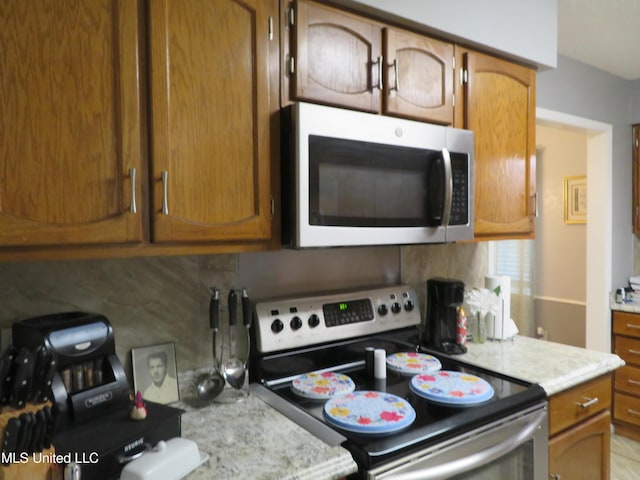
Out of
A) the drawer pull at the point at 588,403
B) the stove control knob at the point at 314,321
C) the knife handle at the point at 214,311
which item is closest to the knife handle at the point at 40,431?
the knife handle at the point at 214,311

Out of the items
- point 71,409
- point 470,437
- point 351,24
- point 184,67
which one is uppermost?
point 351,24

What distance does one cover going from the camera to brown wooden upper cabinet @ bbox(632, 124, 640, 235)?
315 cm

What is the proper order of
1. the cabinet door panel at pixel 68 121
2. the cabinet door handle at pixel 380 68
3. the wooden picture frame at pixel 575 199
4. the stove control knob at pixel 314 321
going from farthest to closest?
the wooden picture frame at pixel 575 199 → the stove control knob at pixel 314 321 → the cabinet door handle at pixel 380 68 → the cabinet door panel at pixel 68 121

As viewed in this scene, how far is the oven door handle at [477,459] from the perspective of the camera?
3.46ft

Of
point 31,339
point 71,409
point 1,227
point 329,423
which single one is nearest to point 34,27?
point 1,227

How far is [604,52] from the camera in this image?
2.67 meters

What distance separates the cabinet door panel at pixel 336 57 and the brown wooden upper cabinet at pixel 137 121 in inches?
3.7

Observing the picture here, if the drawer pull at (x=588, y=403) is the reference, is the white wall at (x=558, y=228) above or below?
above

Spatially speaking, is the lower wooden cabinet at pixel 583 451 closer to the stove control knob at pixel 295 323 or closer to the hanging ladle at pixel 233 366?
the stove control knob at pixel 295 323

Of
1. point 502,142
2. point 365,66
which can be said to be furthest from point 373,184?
point 502,142

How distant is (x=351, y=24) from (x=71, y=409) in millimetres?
1286

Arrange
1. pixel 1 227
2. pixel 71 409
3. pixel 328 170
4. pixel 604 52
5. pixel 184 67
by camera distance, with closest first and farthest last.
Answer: pixel 1 227, pixel 71 409, pixel 184 67, pixel 328 170, pixel 604 52

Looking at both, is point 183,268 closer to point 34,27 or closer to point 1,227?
point 1,227

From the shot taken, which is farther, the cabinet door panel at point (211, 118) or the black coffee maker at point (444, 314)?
the black coffee maker at point (444, 314)
